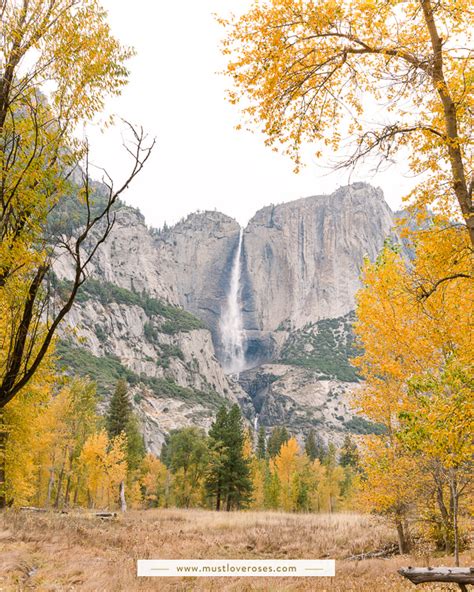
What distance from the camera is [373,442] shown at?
12305mm

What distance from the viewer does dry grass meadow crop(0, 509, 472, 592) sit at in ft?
26.6

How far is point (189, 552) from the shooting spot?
45.4ft

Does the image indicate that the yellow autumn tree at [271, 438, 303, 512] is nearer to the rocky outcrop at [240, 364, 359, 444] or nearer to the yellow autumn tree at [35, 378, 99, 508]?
the yellow autumn tree at [35, 378, 99, 508]

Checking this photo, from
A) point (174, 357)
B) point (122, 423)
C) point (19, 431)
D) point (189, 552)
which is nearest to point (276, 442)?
point (122, 423)

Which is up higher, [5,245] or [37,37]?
[37,37]

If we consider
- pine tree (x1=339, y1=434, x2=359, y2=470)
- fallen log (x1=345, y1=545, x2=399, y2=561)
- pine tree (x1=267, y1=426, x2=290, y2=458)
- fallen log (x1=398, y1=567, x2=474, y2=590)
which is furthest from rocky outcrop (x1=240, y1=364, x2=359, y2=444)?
Result: fallen log (x1=398, y1=567, x2=474, y2=590)

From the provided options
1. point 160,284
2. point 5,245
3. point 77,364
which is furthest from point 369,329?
point 160,284

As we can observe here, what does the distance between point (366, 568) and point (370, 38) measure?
1157 cm

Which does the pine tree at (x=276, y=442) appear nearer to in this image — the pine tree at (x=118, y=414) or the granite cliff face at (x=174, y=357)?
the granite cliff face at (x=174, y=357)

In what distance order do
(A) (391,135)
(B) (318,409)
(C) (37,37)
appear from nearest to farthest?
(C) (37,37), (A) (391,135), (B) (318,409)

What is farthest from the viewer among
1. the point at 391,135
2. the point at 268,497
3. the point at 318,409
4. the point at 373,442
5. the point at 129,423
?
the point at 318,409

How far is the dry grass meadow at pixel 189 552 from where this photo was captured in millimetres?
8109

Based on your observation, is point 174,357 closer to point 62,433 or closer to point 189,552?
point 62,433

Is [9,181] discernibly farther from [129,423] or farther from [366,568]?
[129,423]
